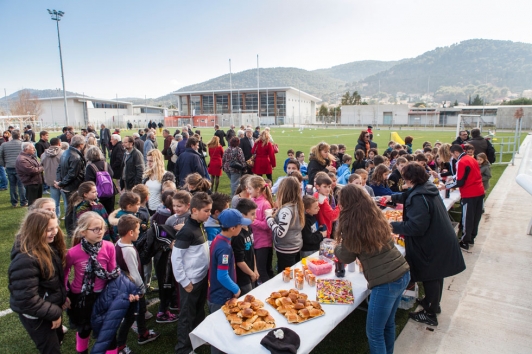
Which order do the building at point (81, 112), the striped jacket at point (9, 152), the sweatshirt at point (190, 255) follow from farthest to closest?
the building at point (81, 112)
the striped jacket at point (9, 152)
the sweatshirt at point (190, 255)

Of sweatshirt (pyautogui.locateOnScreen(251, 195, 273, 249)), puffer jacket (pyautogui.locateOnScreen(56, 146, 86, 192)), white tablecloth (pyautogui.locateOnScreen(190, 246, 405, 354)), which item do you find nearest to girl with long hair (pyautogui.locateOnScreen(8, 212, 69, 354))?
white tablecloth (pyautogui.locateOnScreen(190, 246, 405, 354))

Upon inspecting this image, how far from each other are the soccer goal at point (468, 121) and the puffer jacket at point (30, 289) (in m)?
16.9

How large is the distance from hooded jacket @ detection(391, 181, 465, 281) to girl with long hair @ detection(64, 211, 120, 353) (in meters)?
2.98

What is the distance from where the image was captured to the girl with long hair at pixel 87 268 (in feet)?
9.71

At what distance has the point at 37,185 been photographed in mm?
8125

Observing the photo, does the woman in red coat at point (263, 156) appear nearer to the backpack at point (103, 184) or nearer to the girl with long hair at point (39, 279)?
the backpack at point (103, 184)

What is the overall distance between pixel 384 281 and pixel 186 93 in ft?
286

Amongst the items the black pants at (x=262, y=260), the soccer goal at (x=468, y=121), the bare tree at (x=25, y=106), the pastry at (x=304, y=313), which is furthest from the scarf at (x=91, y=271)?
the bare tree at (x=25, y=106)

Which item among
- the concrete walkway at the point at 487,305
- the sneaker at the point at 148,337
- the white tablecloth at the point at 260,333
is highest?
the white tablecloth at the point at 260,333

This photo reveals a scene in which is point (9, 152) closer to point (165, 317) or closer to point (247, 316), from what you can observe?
point (165, 317)

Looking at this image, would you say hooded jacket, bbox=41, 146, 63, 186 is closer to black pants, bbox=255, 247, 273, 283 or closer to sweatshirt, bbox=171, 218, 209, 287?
black pants, bbox=255, 247, 273, 283

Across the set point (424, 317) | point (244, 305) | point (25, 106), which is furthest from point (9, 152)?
point (25, 106)

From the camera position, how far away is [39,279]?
263cm

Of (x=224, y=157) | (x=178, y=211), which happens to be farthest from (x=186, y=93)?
(x=178, y=211)
